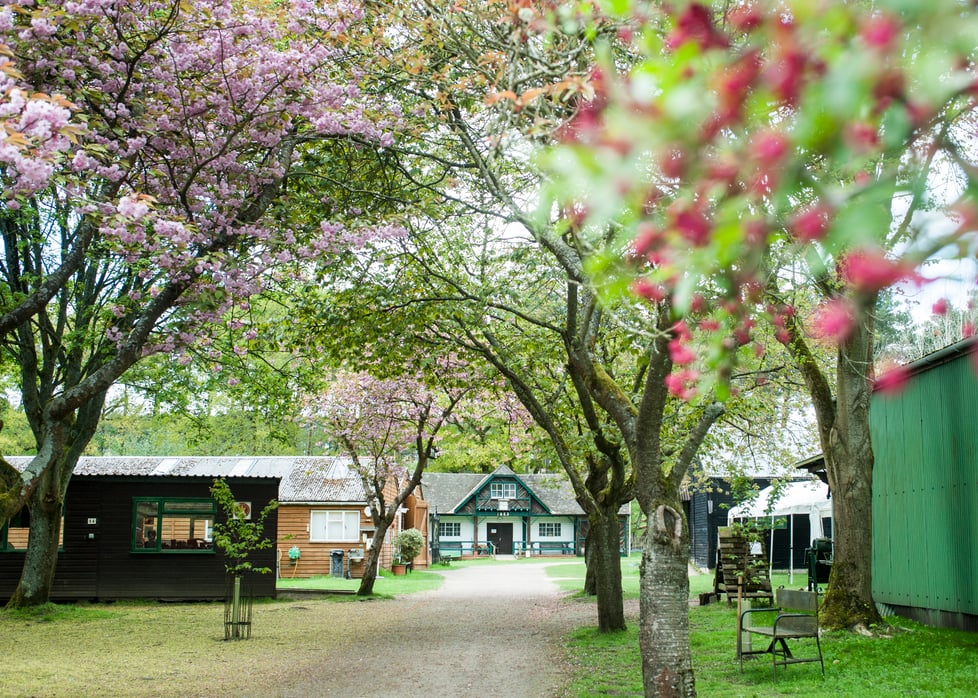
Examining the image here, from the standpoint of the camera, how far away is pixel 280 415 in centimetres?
1831

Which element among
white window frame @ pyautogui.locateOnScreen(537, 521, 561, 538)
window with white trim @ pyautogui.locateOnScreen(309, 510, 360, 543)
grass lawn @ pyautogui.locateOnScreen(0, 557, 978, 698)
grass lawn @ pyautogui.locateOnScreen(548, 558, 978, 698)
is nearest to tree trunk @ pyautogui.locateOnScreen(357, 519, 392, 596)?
grass lawn @ pyautogui.locateOnScreen(0, 557, 978, 698)

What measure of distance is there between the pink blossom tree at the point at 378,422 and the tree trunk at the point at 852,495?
1146 centimetres

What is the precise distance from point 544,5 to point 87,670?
34.3 feet

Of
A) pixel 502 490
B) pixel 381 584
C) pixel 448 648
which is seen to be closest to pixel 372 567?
pixel 381 584

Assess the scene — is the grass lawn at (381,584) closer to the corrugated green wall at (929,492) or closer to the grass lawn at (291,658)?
the grass lawn at (291,658)

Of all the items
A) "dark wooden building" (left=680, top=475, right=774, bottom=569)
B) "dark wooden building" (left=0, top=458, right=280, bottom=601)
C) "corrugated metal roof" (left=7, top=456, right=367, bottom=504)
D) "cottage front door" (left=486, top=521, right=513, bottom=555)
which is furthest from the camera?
"cottage front door" (left=486, top=521, right=513, bottom=555)

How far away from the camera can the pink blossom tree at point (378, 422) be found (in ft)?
76.5

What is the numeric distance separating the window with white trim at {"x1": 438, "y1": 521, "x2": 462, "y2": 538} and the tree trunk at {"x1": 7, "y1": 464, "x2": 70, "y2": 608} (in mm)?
39871

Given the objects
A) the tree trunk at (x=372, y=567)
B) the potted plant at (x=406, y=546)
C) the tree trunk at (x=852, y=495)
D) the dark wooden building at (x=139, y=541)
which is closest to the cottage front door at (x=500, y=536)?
the potted plant at (x=406, y=546)

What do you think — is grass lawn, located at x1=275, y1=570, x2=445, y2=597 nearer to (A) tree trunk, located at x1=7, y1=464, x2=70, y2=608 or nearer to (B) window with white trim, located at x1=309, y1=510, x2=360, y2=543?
(B) window with white trim, located at x1=309, y1=510, x2=360, y2=543

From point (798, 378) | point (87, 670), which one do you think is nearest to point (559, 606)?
point (798, 378)

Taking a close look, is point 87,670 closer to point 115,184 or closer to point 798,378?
point 115,184

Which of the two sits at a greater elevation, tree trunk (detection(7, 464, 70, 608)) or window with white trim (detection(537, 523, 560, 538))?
tree trunk (detection(7, 464, 70, 608))

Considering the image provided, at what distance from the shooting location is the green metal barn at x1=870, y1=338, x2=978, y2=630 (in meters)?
11.6
